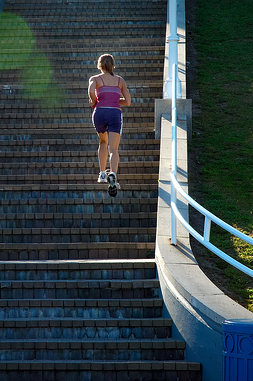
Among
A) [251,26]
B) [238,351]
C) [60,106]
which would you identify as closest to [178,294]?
[238,351]

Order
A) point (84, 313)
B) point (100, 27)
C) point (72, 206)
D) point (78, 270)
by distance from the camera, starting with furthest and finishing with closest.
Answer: point (100, 27) < point (72, 206) < point (78, 270) < point (84, 313)

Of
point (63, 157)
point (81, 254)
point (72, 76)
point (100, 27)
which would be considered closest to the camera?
point (81, 254)

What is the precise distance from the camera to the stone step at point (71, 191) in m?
7.23

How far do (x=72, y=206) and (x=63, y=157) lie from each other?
1.24 metres

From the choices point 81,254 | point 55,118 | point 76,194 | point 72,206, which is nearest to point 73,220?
point 72,206

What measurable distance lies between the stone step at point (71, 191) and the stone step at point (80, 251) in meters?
1.09

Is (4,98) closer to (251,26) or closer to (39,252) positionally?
(39,252)

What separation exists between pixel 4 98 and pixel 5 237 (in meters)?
3.92

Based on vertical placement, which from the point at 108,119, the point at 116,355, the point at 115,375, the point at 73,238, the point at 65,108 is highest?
the point at 65,108

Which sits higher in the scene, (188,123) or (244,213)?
(188,123)

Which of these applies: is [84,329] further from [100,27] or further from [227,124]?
[100,27]

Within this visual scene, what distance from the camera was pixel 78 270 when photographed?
5.90 metres

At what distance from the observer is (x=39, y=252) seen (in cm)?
633

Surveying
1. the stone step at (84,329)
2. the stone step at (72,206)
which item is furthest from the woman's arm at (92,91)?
the stone step at (84,329)
